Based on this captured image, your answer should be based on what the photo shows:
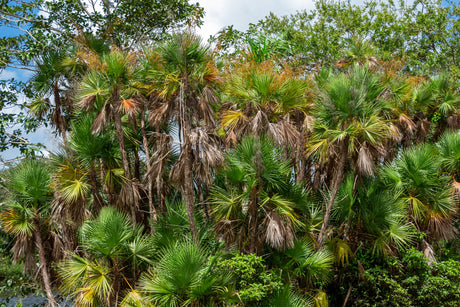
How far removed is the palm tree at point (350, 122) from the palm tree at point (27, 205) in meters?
7.56

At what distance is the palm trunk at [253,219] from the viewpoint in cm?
1080

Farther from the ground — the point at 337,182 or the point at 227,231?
the point at 337,182

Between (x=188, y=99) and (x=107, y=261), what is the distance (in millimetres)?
4299

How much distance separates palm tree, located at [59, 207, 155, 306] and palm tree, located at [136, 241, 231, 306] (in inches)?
59.6

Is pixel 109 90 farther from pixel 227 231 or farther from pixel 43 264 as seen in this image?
pixel 43 264

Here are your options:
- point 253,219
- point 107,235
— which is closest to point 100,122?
point 107,235

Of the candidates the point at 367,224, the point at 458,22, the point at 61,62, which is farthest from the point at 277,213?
the point at 458,22

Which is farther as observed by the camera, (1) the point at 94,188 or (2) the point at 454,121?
(2) the point at 454,121

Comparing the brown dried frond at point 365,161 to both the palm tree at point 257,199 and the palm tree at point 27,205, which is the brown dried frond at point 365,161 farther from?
the palm tree at point 27,205

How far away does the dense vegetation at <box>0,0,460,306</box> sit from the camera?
418 inches

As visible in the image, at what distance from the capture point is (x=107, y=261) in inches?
427

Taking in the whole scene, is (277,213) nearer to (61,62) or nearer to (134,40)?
(61,62)

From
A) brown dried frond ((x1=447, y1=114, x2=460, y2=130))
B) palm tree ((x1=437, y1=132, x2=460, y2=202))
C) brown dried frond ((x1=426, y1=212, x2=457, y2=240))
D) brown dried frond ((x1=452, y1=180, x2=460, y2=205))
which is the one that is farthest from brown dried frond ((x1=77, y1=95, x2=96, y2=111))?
brown dried frond ((x1=447, y1=114, x2=460, y2=130))

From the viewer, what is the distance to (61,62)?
1492 centimetres
